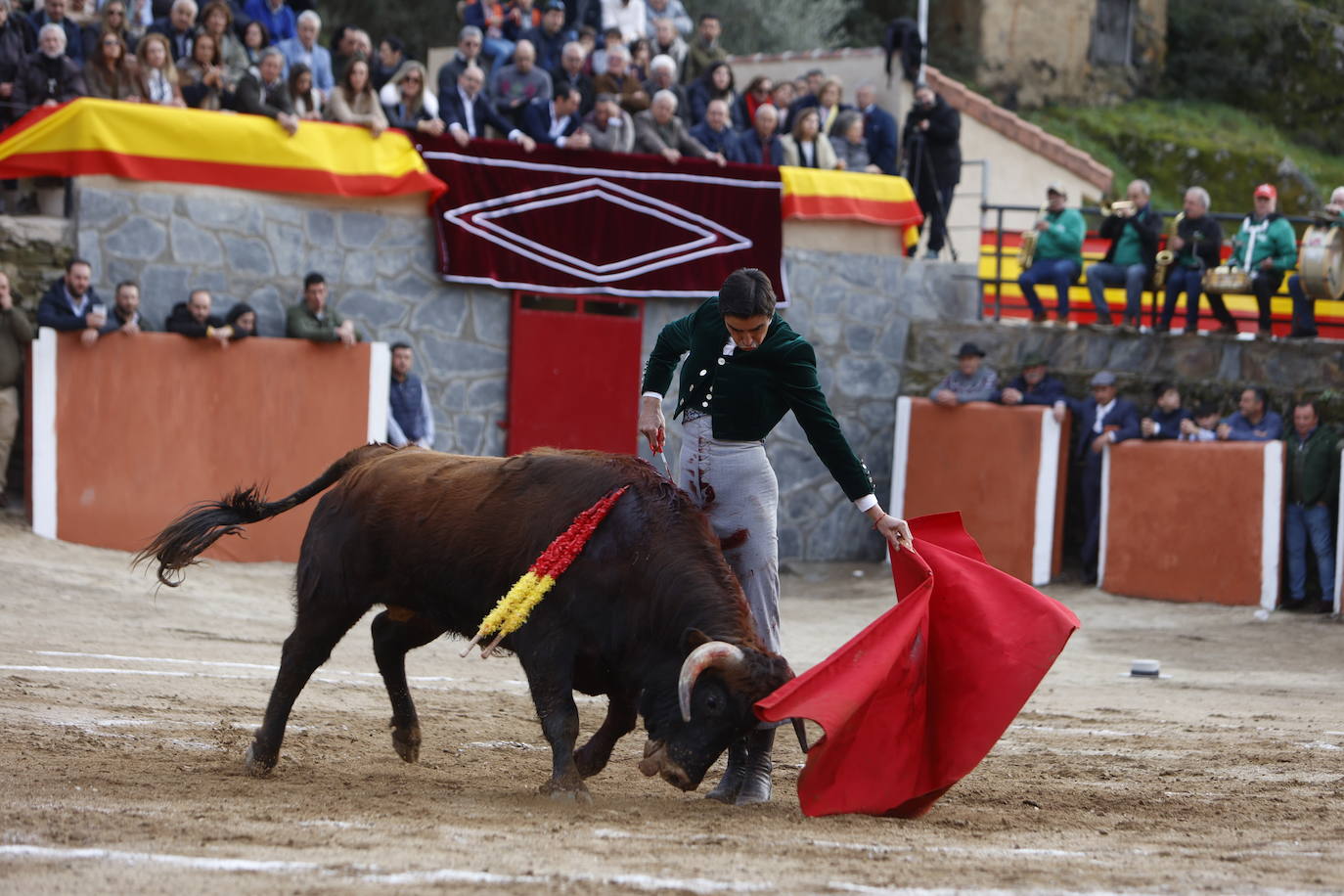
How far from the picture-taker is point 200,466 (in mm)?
11984

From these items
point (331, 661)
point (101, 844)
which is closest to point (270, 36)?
point (331, 661)

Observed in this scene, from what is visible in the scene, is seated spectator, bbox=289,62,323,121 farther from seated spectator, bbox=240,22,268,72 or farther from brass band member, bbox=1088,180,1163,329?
brass band member, bbox=1088,180,1163,329

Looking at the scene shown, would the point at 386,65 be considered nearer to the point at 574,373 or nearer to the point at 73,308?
the point at 574,373

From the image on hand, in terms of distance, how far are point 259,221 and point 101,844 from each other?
8919 mm

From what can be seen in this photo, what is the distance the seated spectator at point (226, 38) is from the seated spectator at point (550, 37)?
2.44 m

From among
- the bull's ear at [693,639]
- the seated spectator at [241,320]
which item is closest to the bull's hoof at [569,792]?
the bull's ear at [693,639]

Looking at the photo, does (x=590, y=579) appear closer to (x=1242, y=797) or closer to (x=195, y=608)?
(x=1242, y=797)

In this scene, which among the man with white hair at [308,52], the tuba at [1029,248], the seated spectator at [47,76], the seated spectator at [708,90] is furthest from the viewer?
the seated spectator at [708,90]

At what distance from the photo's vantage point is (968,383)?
1436 centimetres

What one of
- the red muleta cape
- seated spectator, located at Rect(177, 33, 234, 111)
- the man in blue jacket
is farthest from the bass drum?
the red muleta cape

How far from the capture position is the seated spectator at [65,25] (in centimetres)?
1190

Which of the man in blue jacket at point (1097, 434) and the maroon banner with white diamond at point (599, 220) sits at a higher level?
the maroon banner with white diamond at point (599, 220)

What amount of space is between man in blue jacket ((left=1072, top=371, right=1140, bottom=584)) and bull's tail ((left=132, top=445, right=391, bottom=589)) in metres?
8.50

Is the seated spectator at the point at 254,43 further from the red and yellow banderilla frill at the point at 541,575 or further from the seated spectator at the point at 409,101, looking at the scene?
the red and yellow banderilla frill at the point at 541,575
